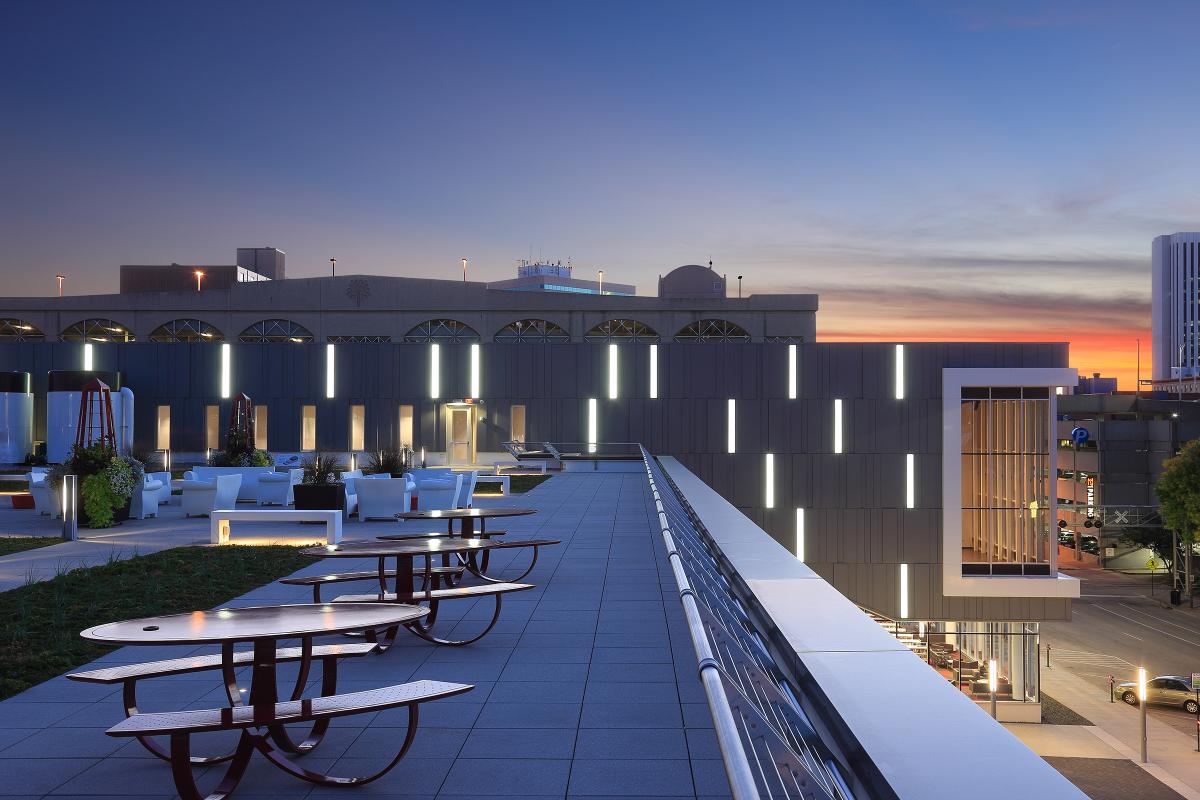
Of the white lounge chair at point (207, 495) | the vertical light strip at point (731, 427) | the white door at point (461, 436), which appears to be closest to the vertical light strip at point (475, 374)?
the white door at point (461, 436)

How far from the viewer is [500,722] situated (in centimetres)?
519

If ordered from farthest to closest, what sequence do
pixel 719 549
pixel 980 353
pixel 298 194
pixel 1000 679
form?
pixel 298 194 → pixel 980 353 → pixel 1000 679 → pixel 719 549

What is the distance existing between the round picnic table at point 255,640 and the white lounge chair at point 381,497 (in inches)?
467

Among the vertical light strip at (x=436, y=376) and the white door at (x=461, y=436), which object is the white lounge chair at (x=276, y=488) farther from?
the vertical light strip at (x=436, y=376)

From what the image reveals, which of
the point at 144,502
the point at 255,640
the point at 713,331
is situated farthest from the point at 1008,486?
the point at 255,640

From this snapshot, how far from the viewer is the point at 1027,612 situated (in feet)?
99.5

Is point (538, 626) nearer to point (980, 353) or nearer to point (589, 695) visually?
point (589, 695)

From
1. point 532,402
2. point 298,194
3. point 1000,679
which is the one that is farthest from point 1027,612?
point 298,194

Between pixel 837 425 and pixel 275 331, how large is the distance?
3927cm

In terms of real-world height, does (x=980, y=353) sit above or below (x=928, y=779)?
above

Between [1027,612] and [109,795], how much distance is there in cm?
3121

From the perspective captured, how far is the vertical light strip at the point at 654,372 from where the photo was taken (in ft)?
113

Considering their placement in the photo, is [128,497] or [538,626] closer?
[538,626]

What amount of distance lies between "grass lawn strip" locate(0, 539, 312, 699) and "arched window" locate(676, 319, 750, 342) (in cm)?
4711
